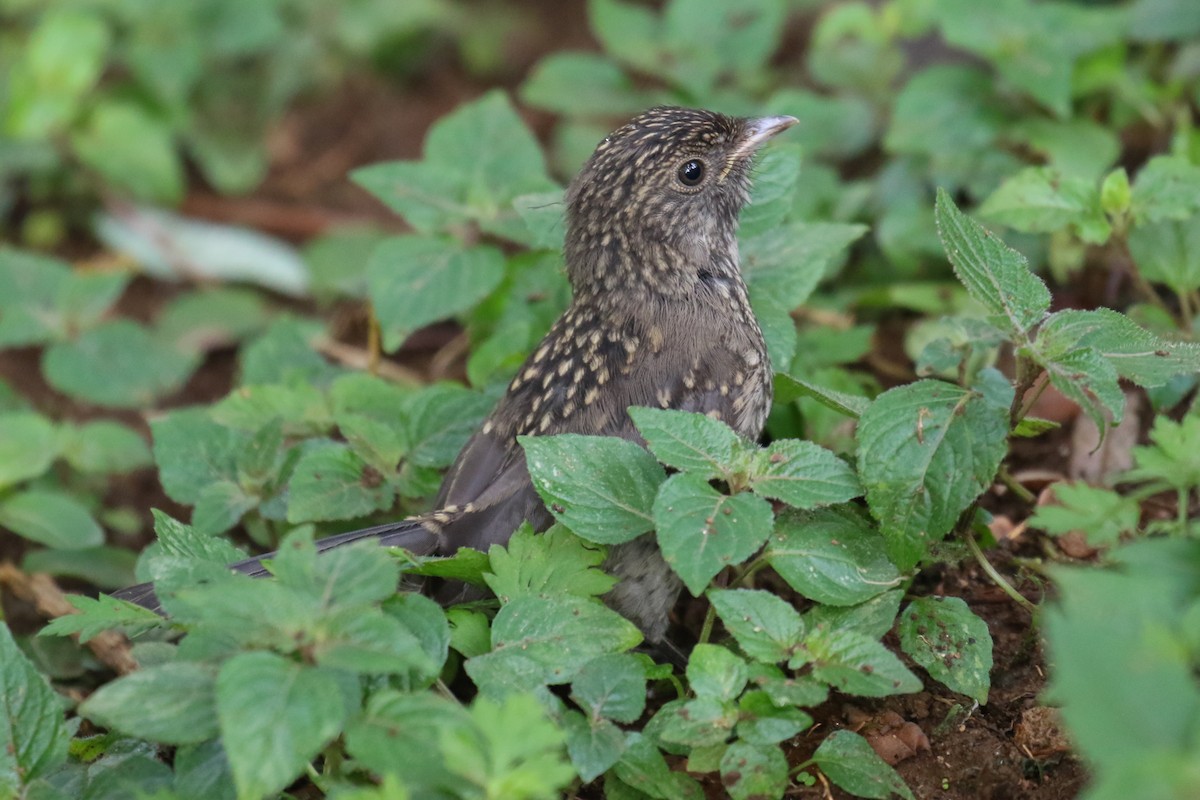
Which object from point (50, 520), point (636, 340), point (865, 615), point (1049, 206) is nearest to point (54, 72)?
point (50, 520)

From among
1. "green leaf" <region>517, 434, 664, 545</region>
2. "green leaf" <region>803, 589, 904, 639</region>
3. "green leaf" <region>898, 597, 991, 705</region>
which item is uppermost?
"green leaf" <region>517, 434, 664, 545</region>

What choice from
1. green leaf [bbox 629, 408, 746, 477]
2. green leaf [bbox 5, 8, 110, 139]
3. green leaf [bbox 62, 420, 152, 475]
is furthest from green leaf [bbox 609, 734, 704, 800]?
green leaf [bbox 5, 8, 110, 139]

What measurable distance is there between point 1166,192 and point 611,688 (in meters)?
2.00

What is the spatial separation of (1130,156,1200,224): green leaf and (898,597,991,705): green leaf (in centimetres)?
125

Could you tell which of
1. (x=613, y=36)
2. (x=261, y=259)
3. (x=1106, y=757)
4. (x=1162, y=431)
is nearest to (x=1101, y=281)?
(x=1162, y=431)

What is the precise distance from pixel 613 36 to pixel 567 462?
2674 millimetres

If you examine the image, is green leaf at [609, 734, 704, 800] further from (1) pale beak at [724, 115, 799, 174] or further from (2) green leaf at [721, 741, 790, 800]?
(1) pale beak at [724, 115, 799, 174]

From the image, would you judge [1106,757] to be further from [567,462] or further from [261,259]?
[261,259]

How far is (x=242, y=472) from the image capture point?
3361mm

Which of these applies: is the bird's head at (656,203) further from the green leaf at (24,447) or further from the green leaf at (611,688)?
the green leaf at (24,447)

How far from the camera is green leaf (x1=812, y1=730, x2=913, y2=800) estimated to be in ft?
8.28

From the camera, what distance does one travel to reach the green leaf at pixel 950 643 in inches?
105

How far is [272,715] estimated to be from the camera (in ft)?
7.11

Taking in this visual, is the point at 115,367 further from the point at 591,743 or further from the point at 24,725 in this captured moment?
the point at 591,743
